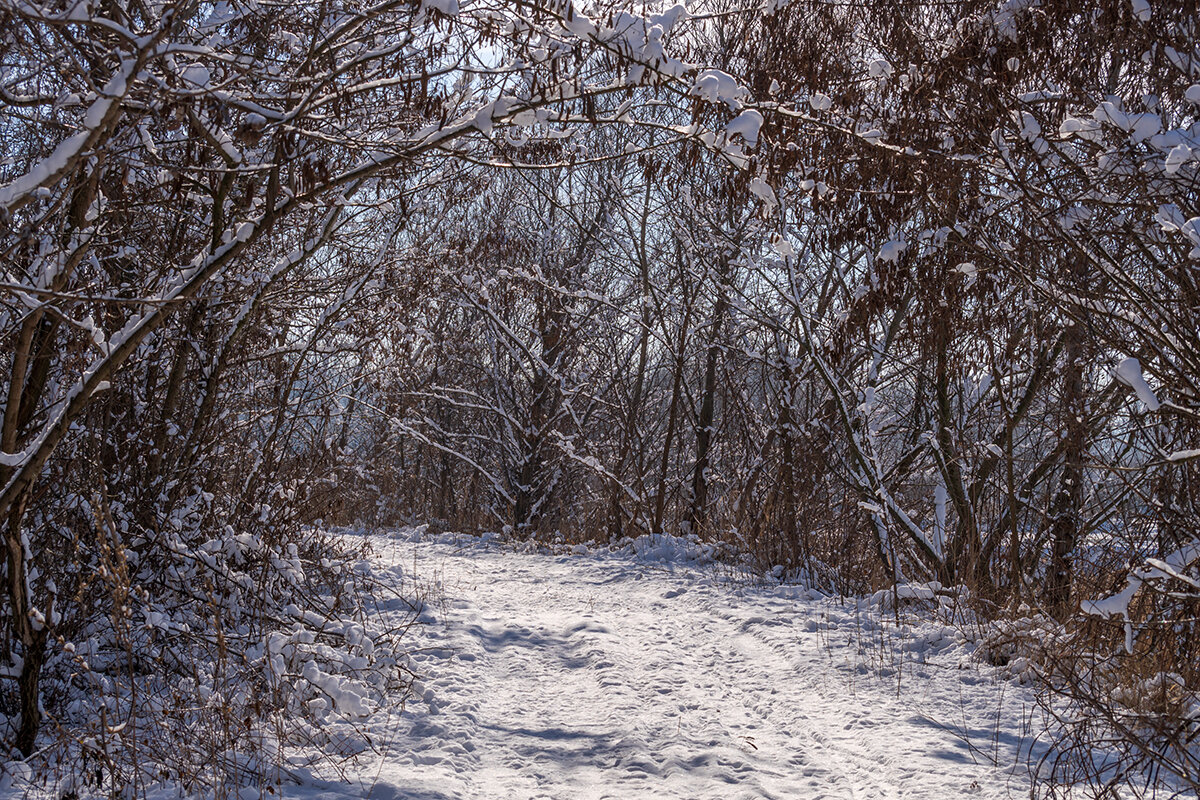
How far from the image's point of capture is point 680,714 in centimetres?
428

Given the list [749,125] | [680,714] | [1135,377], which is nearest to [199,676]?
[680,714]

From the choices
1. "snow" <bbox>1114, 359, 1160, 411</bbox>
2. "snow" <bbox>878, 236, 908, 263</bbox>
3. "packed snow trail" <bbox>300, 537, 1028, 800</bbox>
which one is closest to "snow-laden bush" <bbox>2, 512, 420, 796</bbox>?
"packed snow trail" <bbox>300, 537, 1028, 800</bbox>

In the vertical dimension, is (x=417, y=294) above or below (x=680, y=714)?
above

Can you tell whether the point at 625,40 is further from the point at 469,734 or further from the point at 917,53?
the point at 469,734

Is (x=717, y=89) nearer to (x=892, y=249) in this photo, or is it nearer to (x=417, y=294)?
(x=892, y=249)

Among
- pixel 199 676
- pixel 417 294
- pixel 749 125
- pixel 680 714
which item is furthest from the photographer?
pixel 417 294

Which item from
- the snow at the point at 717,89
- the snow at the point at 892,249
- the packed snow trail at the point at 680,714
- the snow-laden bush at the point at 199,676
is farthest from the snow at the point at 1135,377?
the snow-laden bush at the point at 199,676

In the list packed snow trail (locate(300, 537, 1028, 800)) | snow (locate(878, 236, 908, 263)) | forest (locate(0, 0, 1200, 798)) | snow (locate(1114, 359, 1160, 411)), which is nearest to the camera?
forest (locate(0, 0, 1200, 798))

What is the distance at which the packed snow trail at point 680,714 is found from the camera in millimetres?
3451

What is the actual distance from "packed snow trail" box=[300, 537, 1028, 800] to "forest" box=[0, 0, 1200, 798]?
412mm

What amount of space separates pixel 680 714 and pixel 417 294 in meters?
4.50

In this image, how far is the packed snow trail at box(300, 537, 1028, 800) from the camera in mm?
3451

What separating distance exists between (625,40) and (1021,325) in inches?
145

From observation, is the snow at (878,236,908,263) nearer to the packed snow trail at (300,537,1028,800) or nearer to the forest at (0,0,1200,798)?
the forest at (0,0,1200,798)
